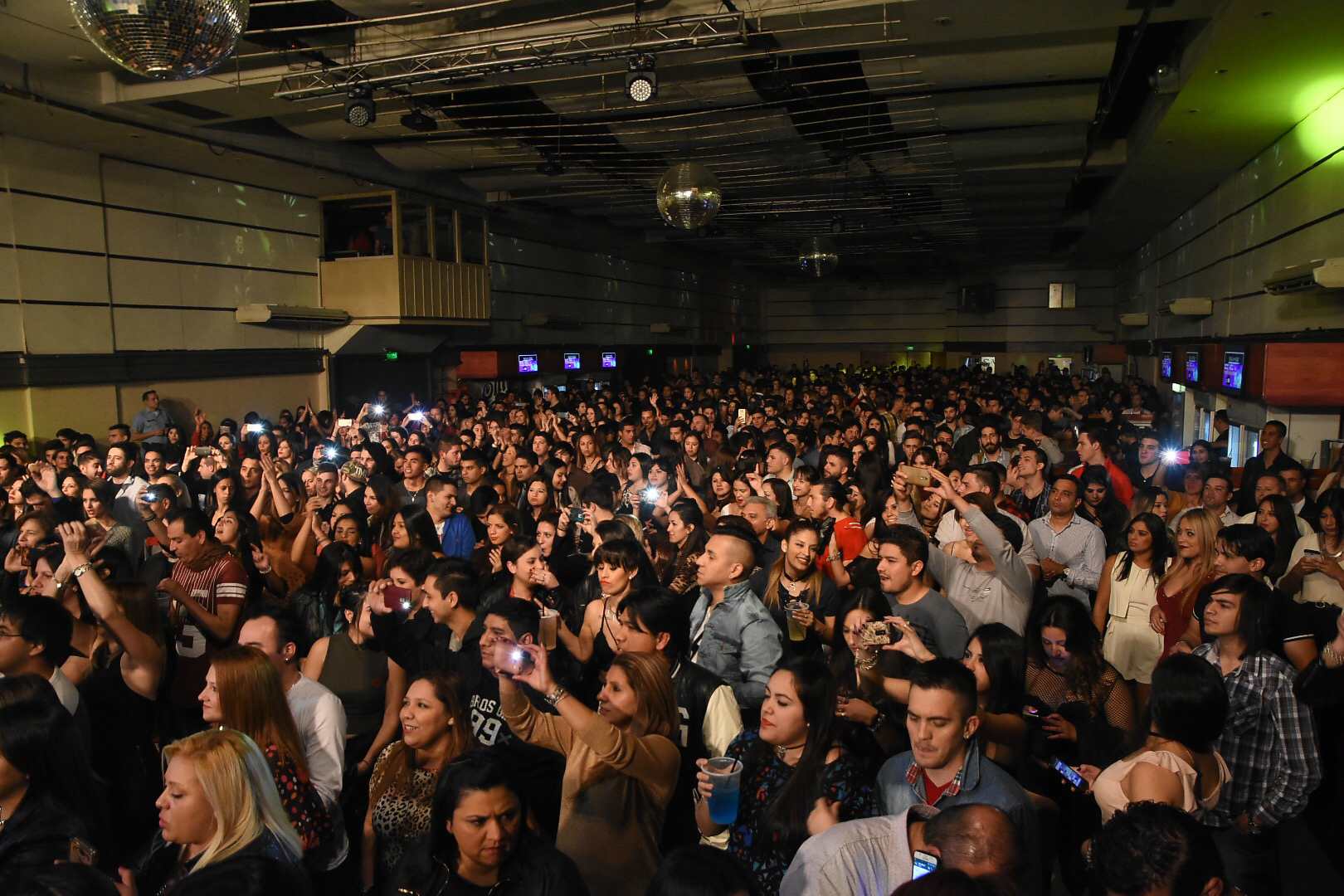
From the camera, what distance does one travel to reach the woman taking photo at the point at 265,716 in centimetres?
257

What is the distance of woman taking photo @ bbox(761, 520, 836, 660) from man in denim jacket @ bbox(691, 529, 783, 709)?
0.33 meters

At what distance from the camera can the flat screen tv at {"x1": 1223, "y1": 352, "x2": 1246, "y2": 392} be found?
9.27 m

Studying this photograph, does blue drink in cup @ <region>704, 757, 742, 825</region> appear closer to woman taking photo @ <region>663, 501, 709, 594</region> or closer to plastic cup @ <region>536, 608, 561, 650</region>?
plastic cup @ <region>536, 608, 561, 650</region>

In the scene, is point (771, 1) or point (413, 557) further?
point (771, 1)

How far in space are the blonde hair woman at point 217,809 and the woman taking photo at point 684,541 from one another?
254 centimetres

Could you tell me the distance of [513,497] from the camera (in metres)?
7.61

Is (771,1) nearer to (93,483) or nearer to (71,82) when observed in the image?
(93,483)

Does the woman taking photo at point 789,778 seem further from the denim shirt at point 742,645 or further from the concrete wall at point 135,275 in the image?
the concrete wall at point 135,275

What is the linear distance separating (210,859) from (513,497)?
555 cm

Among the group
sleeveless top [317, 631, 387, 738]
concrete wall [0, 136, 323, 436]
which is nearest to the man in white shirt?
sleeveless top [317, 631, 387, 738]

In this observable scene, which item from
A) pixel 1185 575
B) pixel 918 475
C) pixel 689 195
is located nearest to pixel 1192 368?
pixel 689 195

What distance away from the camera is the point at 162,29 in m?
2.95

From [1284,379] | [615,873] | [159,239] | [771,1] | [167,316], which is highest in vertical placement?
[771,1]

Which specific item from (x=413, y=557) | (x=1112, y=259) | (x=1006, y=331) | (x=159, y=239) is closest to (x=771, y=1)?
(x=413, y=557)
